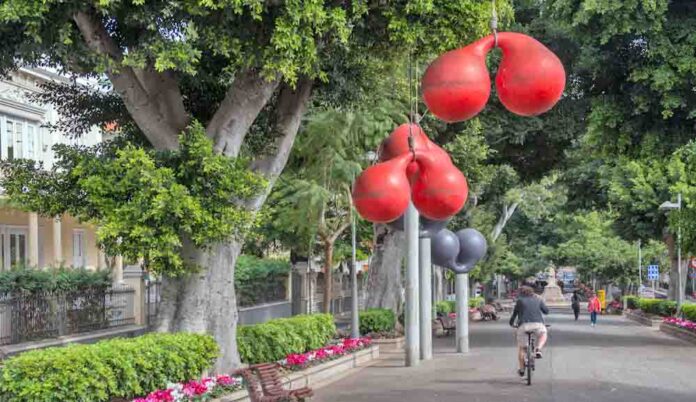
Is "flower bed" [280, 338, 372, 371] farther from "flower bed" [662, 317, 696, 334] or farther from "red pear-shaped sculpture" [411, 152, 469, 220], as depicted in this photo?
"flower bed" [662, 317, 696, 334]

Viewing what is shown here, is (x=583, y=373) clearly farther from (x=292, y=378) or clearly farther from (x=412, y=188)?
(x=412, y=188)

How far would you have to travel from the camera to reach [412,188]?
889 cm

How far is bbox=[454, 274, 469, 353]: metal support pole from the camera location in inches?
993

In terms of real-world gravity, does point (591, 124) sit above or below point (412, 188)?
above

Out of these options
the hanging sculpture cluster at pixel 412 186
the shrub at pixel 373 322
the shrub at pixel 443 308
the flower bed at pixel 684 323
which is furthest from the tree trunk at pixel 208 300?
the shrub at pixel 443 308

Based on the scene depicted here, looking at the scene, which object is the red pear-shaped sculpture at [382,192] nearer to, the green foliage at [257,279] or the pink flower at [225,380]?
the pink flower at [225,380]

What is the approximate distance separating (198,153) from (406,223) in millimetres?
9865

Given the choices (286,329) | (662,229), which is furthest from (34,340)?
(662,229)

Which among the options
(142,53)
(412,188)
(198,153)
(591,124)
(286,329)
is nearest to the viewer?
(412,188)

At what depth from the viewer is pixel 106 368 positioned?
1081 centimetres

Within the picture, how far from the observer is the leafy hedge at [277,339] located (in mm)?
16562

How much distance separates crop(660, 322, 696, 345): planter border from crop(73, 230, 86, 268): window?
1967cm

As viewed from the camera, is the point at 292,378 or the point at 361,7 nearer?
the point at 361,7

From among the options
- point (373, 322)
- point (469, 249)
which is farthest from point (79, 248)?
point (469, 249)
